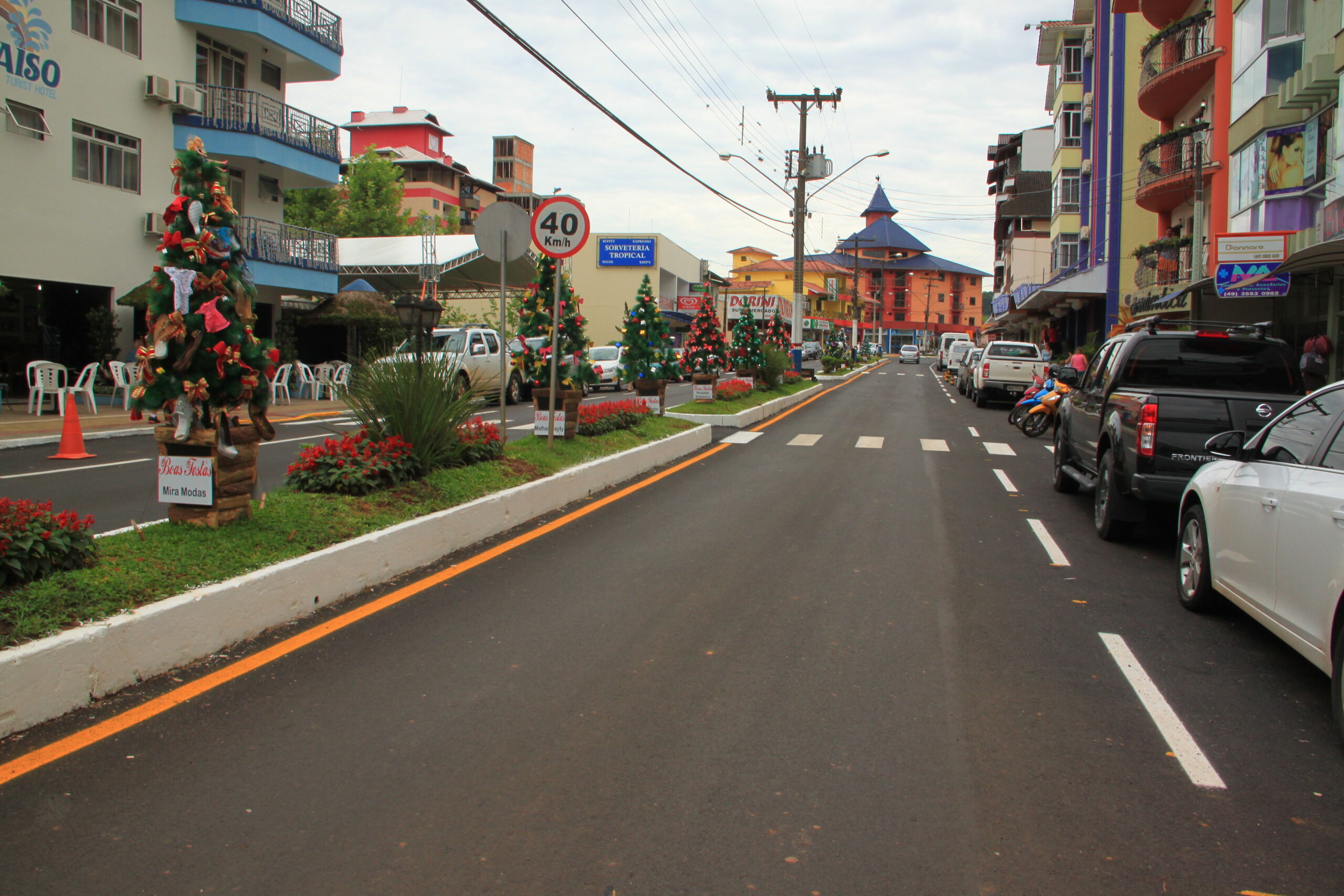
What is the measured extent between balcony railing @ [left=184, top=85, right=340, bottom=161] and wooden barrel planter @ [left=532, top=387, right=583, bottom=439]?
1629 centimetres

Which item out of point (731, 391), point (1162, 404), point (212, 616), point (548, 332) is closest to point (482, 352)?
point (731, 391)

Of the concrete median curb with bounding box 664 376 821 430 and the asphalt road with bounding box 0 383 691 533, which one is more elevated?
the concrete median curb with bounding box 664 376 821 430

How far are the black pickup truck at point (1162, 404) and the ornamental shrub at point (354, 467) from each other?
6082mm

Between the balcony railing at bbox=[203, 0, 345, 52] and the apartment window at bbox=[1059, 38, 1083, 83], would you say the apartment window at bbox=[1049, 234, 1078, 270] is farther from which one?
the balcony railing at bbox=[203, 0, 345, 52]

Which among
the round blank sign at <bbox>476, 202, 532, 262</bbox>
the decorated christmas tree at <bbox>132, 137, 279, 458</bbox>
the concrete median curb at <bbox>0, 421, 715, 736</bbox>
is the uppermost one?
the round blank sign at <bbox>476, 202, 532, 262</bbox>

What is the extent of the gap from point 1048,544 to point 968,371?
2769cm

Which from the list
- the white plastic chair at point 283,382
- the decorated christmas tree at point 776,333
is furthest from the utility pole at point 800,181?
the white plastic chair at point 283,382

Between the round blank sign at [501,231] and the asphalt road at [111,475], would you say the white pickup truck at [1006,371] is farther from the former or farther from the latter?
the round blank sign at [501,231]

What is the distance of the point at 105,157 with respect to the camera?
21.3 metres

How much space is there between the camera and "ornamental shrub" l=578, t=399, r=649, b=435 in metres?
13.1

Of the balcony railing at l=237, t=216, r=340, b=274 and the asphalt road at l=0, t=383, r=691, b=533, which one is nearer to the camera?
the asphalt road at l=0, t=383, r=691, b=533

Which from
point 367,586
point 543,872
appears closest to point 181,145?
point 367,586

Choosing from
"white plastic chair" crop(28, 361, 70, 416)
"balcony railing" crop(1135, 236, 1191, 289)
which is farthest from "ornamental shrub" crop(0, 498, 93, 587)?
"balcony railing" crop(1135, 236, 1191, 289)

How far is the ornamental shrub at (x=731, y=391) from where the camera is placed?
22.6 m
